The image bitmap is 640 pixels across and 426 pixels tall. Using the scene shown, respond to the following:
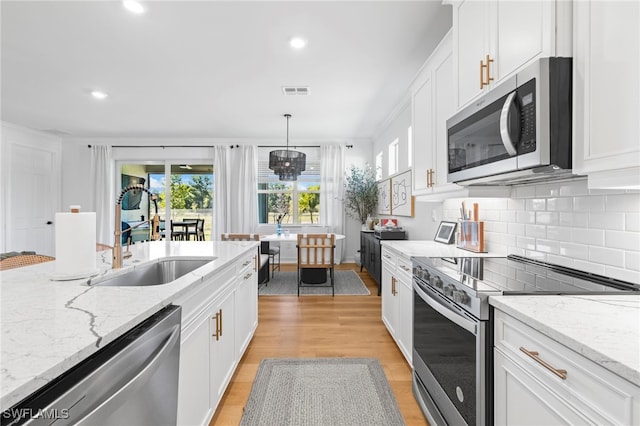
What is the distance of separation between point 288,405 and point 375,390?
57 centimetres

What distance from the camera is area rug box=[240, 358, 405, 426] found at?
177cm

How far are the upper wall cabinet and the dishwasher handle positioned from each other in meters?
1.74

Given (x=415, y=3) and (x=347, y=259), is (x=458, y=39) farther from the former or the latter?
(x=347, y=259)

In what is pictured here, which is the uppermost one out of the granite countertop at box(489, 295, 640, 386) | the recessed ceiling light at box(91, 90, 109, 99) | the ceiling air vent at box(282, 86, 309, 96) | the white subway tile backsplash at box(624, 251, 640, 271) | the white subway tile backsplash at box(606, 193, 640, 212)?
the ceiling air vent at box(282, 86, 309, 96)

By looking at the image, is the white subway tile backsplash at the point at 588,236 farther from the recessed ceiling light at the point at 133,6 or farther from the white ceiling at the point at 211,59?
the recessed ceiling light at the point at 133,6

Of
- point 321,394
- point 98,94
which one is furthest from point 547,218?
point 98,94

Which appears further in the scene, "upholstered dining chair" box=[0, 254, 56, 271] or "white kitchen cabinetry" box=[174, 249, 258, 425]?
"upholstered dining chair" box=[0, 254, 56, 271]

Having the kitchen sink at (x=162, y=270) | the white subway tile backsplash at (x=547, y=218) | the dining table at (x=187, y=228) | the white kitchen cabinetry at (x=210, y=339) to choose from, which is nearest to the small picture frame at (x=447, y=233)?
the white subway tile backsplash at (x=547, y=218)

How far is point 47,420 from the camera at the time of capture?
582 millimetres

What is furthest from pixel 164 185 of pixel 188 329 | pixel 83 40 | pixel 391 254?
pixel 188 329

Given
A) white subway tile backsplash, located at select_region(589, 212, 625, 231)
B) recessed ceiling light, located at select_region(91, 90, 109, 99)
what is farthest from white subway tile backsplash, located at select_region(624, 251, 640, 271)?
recessed ceiling light, located at select_region(91, 90, 109, 99)

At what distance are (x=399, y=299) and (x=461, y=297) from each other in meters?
1.19

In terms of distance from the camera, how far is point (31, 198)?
586 centimetres

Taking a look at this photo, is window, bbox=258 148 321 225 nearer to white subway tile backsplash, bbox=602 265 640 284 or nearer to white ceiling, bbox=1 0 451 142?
white ceiling, bbox=1 0 451 142
